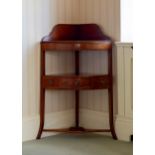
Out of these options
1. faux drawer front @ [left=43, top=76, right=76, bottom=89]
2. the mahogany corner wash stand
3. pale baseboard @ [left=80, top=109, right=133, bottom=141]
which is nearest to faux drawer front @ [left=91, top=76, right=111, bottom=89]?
the mahogany corner wash stand

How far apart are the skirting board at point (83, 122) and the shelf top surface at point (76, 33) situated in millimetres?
728

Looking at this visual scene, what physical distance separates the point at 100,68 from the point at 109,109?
1.48 feet

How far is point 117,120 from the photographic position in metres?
3.72

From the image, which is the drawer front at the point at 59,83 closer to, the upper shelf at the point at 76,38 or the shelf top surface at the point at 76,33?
the upper shelf at the point at 76,38

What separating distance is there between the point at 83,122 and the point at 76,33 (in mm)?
908

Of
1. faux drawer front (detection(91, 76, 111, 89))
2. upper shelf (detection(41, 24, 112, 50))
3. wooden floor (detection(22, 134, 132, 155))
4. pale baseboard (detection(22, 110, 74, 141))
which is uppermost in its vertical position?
upper shelf (detection(41, 24, 112, 50))

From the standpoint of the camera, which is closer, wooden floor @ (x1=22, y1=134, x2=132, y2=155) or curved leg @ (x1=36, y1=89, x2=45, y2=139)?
wooden floor @ (x1=22, y1=134, x2=132, y2=155)

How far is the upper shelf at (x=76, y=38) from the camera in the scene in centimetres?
361

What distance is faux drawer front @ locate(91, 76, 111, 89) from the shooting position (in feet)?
11.8

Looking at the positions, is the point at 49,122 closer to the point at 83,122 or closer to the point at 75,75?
the point at 83,122

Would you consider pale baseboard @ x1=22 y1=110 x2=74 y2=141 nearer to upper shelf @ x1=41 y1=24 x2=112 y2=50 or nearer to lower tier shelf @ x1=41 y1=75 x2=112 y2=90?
lower tier shelf @ x1=41 y1=75 x2=112 y2=90
